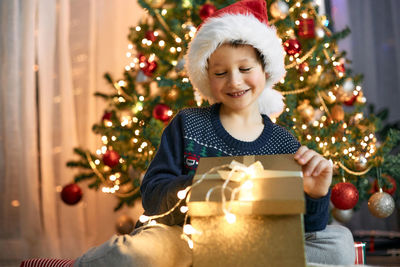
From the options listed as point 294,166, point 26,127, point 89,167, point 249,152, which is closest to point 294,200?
point 294,166

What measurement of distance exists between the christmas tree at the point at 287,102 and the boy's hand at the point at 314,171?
737 millimetres

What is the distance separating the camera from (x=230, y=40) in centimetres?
118

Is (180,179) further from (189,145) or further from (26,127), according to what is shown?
(26,127)

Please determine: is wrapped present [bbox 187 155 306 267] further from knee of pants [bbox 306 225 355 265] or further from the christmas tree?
the christmas tree

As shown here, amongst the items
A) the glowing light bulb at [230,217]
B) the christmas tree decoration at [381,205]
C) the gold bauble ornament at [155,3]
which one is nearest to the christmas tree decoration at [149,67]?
the gold bauble ornament at [155,3]

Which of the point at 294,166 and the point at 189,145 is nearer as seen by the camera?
the point at 294,166

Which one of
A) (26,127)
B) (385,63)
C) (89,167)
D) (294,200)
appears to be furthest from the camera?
(385,63)

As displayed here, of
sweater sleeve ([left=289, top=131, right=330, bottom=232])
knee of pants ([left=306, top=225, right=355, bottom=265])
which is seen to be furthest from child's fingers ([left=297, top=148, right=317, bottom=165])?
knee of pants ([left=306, top=225, right=355, bottom=265])

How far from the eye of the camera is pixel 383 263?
6.33ft

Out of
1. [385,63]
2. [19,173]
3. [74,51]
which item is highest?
[74,51]

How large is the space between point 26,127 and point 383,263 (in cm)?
181

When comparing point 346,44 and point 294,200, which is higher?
point 346,44

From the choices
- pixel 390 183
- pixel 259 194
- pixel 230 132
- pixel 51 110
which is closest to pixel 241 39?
pixel 230 132

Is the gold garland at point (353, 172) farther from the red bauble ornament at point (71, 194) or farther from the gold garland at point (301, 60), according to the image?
the red bauble ornament at point (71, 194)
